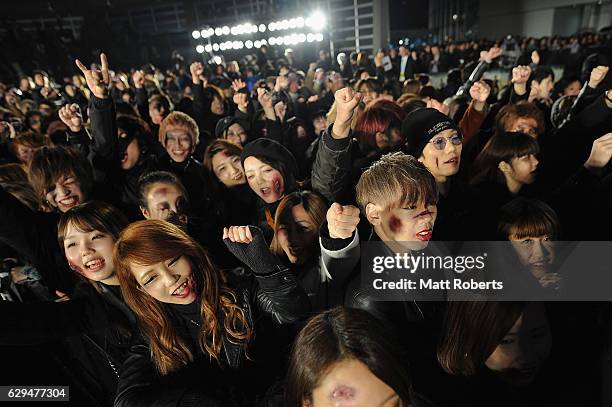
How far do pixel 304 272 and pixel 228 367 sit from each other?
0.67 meters

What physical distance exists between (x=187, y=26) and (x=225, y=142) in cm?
2774

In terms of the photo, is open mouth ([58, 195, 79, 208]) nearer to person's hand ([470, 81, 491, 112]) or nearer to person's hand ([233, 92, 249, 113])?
person's hand ([233, 92, 249, 113])

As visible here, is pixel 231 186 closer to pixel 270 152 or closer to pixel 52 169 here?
pixel 270 152

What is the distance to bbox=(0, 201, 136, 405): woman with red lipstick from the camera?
2.00 metres

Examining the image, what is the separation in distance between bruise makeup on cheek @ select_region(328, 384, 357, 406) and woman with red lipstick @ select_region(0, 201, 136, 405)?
138cm

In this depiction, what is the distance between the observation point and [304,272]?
218cm

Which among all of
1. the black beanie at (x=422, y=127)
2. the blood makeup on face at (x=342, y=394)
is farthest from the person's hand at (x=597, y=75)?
the blood makeup on face at (x=342, y=394)

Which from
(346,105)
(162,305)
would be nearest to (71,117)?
(162,305)

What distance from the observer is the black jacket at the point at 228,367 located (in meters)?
1.59

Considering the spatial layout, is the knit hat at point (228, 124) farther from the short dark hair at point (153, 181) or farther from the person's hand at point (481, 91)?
the person's hand at point (481, 91)

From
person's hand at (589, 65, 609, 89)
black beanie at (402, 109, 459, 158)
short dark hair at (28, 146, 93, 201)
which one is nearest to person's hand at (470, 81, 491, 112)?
black beanie at (402, 109, 459, 158)

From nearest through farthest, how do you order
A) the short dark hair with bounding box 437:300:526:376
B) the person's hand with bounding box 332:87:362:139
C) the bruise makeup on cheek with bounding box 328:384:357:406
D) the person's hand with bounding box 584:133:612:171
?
the bruise makeup on cheek with bounding box 328:384:357:406
the short dark hair with bounding box 437:300:526:376
the person's hand with bounding box 332:87:362:139
the person's hand with bounding box 584:133:612:171

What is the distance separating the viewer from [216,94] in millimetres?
6594

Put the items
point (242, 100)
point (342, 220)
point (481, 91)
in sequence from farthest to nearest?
point (242, 100) → point (481, 91) → point (342, 220)
